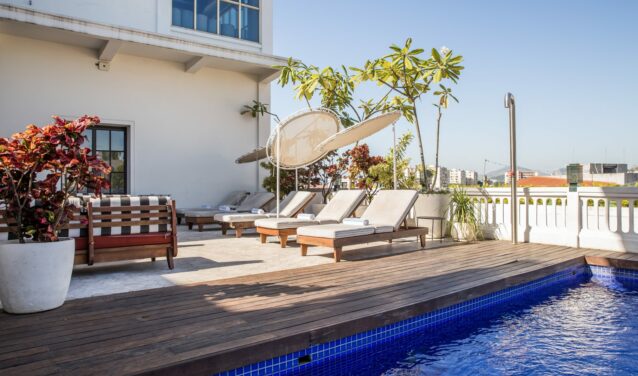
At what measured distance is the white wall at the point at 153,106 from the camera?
30.8 ft

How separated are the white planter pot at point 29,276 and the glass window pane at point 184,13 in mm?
9621

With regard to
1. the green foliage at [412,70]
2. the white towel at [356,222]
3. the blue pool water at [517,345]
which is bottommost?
the blue pool water at [517,345]

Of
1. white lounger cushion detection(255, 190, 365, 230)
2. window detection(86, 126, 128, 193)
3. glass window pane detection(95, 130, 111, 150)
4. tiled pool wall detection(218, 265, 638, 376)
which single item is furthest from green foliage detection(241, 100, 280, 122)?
tiled pool wall detection(218, 265, 638, 376)

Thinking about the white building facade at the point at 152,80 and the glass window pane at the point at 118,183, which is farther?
the glass window pane at the point at 118,183

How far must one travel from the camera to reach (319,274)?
4555 mm

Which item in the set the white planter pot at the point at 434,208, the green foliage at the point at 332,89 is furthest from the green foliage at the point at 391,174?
the white planter pot at the point at 434,208

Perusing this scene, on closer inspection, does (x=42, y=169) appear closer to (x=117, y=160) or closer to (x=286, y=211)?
(x=286, y=211)

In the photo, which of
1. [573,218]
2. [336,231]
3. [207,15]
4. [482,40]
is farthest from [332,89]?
[573,218]

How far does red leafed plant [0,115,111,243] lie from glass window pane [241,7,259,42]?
9.75 metres

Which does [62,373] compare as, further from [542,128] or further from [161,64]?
[542,128]

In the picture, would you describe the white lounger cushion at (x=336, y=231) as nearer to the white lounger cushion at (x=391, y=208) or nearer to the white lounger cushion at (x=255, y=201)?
the white lounger cushion at (x=391, y=208)

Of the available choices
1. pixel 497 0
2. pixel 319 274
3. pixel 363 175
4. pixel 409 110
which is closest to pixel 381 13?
pixel 497 0

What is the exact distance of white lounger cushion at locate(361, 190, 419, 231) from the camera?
630 centimetres

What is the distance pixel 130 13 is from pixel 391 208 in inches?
335
